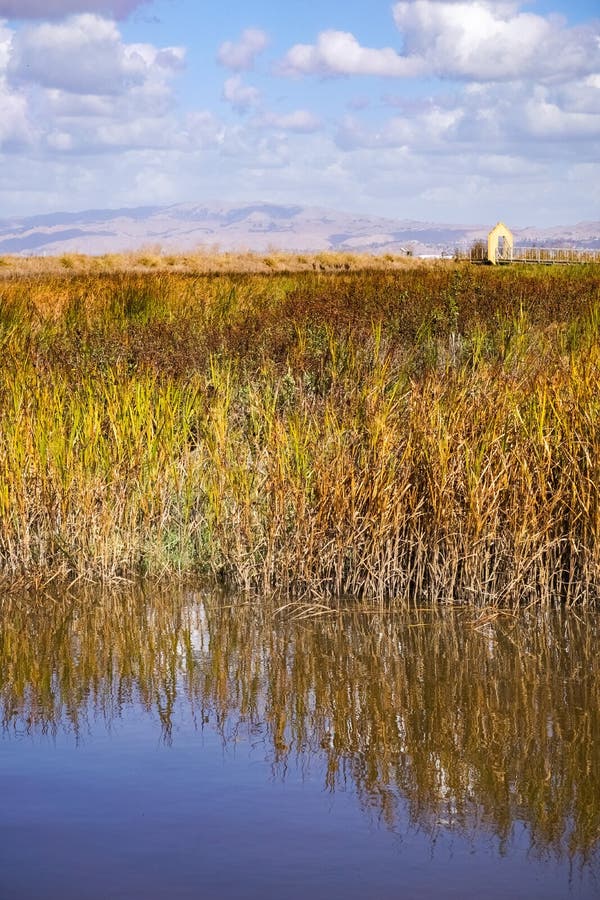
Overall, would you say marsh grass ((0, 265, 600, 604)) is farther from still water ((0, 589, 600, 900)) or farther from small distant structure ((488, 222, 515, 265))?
small distant structure ((488, 222, 515, 265))

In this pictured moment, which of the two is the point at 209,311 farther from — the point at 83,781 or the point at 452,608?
the point at 83,781

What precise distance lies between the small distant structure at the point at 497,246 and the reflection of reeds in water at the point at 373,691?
143ft

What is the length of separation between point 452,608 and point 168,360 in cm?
400

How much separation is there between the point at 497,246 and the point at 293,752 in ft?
173

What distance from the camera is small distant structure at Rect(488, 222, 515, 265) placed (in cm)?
5141

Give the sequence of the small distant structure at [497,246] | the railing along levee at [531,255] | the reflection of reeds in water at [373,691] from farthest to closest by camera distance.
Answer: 1. the railing along levee at [531,255]
2. the small distant structure at [497,246]
3. the reflection of reeds in water at [373,691]

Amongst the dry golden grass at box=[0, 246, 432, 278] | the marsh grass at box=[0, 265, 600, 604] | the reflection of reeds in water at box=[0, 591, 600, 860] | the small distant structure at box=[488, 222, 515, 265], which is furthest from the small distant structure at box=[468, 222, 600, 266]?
the reflection of reeds in water at box=[0, 591, 600, 860]

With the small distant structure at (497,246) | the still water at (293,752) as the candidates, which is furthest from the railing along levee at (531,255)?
the still water at (293,752)

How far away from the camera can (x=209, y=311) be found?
14.6 meters

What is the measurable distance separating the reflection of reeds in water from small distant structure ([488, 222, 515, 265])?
43.5 m

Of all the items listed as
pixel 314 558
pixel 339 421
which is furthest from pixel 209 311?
pixel 314 558

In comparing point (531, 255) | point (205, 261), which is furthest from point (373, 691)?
point (531, 255)

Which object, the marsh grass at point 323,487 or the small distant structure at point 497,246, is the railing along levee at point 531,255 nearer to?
the small distant structure at point 497,246

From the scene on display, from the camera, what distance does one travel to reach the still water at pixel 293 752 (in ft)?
11.7
